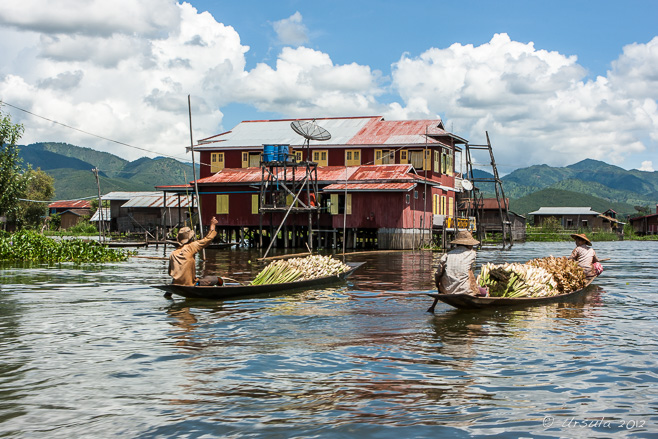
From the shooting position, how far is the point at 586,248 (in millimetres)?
19438

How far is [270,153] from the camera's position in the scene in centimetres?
4328

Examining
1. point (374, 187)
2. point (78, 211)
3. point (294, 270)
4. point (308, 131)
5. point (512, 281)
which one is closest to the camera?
point (512, 281)

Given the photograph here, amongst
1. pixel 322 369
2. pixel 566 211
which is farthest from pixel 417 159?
pixel 566 211

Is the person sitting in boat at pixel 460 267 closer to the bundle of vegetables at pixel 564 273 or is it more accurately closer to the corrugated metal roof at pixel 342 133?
the bundle of vegetables at pixel 564 273

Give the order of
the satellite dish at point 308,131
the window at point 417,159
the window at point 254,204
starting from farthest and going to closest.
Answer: the window at point 417,159 → the window at point 254,204 → the satellite dish at point 308,131

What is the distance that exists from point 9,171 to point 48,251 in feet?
30.7

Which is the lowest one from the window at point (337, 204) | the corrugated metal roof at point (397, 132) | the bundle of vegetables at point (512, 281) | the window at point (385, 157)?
the bundle of vegetables at point (512, 281)

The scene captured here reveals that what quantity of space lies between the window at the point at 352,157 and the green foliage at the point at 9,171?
23.6 metres

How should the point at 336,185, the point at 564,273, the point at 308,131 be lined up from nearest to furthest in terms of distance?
the point at 564,273 < the point at 308,131 < the point at 336,185

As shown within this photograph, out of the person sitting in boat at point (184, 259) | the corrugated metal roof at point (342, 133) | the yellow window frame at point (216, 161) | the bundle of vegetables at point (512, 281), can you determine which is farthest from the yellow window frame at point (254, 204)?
the bundle of vegetables at point (512, 281)

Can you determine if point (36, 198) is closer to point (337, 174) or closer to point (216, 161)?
point (216, 161)

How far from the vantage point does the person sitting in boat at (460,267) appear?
43.3 ft

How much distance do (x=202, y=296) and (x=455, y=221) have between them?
3339 cm

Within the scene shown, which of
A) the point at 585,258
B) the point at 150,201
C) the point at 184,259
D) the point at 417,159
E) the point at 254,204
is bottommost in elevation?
the point at 585,258
